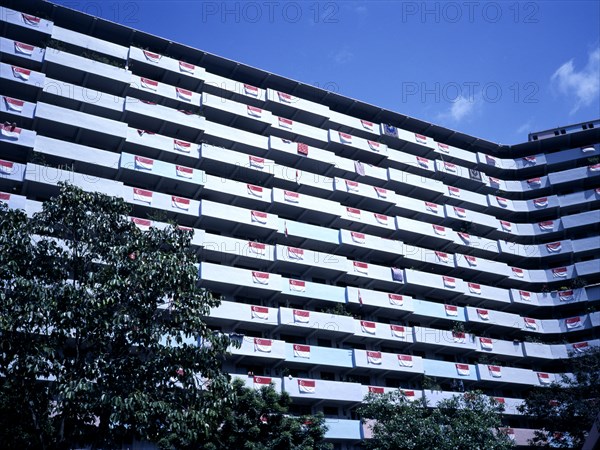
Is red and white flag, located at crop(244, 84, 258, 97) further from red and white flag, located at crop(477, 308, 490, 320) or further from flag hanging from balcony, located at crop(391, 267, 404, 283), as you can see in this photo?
red and white flag, located at crop(477, 308, 490, 320)

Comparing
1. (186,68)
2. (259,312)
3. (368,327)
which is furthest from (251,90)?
(368,327)

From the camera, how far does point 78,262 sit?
18922 millimetres

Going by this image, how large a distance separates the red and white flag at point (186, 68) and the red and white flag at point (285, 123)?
7.56 metres

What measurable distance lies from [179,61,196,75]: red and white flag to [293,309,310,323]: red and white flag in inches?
784

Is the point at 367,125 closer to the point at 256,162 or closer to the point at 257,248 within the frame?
the point at 256,162

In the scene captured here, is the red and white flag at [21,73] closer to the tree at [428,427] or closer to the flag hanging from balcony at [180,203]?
the flag hanging from balcony at [180,203]

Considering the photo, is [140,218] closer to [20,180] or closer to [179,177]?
[179,177]

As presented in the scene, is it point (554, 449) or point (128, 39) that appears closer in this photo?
point (554, 449)

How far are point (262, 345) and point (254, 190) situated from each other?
38.1 ft

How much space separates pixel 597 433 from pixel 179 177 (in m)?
27.7

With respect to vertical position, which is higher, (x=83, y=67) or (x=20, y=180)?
(x=83, y=67)

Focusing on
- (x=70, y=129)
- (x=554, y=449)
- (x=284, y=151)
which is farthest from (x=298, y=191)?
(x=554, y=449)

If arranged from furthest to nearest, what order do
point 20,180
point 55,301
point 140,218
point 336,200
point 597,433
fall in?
point 336,200
point 140,218
point 20,180
point 597,433
point 55,301

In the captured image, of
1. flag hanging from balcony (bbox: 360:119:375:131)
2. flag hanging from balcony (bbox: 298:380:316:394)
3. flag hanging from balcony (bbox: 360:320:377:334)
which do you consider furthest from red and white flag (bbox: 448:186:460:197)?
flag hanging from balcony (bbox: 298:380:316:394)
